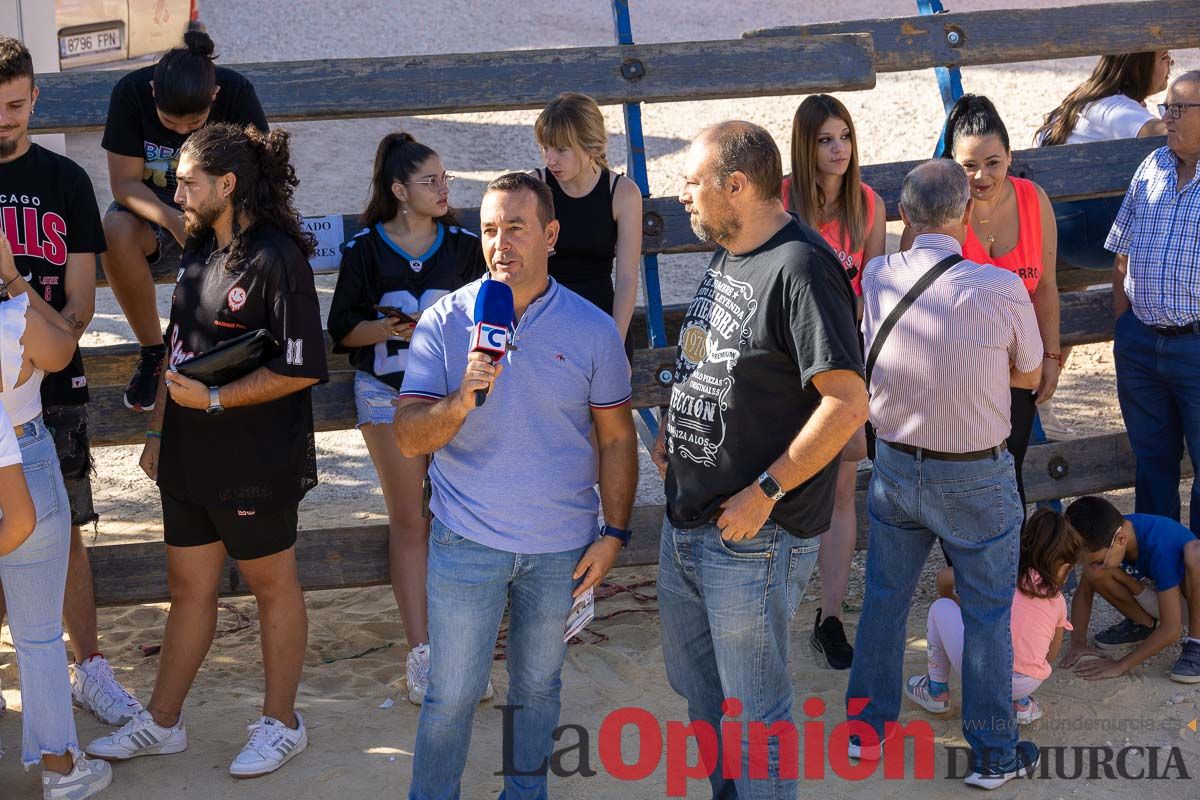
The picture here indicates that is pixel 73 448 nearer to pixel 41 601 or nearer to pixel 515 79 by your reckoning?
pixel 41 601

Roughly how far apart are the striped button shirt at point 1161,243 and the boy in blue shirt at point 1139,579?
843mm

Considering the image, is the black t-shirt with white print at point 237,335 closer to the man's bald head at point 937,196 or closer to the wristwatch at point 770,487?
the wristwatch at point 770,487

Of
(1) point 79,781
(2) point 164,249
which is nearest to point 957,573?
(1) point 79,781

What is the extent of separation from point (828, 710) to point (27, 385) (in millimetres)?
2959

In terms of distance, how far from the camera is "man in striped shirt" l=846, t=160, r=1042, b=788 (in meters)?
3.84

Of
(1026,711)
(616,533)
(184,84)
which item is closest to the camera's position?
(616,533)

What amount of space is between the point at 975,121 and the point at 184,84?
2864mm

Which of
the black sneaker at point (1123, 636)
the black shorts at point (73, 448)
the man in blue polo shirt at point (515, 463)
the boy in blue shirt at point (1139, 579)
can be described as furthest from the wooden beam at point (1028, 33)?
the black shorts at point (73, 448)

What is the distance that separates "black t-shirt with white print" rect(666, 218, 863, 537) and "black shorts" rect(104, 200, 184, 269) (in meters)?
2.41

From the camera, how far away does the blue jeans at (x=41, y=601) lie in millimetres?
3715

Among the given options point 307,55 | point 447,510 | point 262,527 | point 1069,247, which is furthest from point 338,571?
point 307,55

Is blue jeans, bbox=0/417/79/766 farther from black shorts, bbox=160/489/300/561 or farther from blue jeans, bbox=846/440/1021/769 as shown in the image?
blue jeans, bbox=846/440/1021/769

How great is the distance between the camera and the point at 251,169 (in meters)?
3.97

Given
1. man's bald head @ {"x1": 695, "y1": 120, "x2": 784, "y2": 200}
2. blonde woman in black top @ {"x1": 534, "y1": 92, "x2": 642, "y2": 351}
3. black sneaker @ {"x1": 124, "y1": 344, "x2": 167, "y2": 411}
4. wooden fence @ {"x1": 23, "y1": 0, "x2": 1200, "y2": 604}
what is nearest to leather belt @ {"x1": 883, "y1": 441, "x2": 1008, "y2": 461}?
man's bald head @ {"x1": 695, "y1": 120, "x2": 784, "y2": 200}
